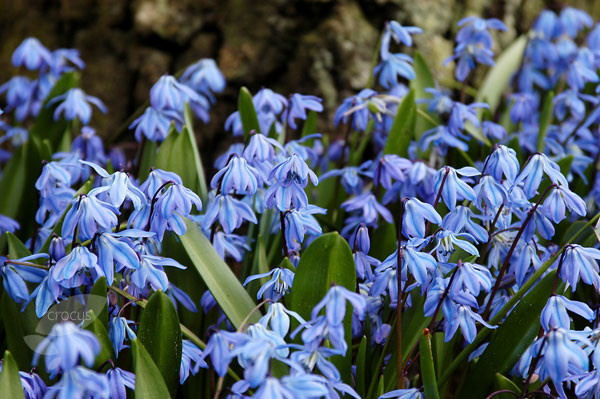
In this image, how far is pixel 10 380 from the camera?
1.37 metres

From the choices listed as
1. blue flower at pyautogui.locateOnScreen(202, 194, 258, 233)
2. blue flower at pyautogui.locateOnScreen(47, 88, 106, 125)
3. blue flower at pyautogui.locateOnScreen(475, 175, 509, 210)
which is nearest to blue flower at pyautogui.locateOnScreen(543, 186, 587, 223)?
blue flower at pyautogui.locateOnScreen(475, 175, 509, 210)

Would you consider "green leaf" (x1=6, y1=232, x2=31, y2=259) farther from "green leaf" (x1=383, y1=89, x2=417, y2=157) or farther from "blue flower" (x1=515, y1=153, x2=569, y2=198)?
"blue flower" (x1=515, y1=153, x2=569, y2=198)

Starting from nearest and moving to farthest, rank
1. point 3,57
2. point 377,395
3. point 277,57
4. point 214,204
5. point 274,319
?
point 274,319 → point 377,395 → point 214,204 → point 277,57 → point 3,57

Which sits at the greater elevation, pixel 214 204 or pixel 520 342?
pixel 214 204

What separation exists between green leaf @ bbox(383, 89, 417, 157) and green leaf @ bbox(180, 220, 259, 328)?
795 mm

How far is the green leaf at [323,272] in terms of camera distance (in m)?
1.55

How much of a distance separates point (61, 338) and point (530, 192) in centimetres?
116

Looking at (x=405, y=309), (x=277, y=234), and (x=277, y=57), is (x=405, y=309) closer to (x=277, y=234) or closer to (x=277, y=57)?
(x=277, y=234)

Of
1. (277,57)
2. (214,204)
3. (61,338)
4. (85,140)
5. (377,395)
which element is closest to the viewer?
(61,338)

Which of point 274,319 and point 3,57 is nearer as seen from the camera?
point 274,319

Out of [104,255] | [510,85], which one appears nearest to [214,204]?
[104,255]

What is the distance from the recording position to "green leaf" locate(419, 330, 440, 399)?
146 cm

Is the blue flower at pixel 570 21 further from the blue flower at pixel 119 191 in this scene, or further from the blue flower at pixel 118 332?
the blue flower at pixel 118 332

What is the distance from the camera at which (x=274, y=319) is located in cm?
142
